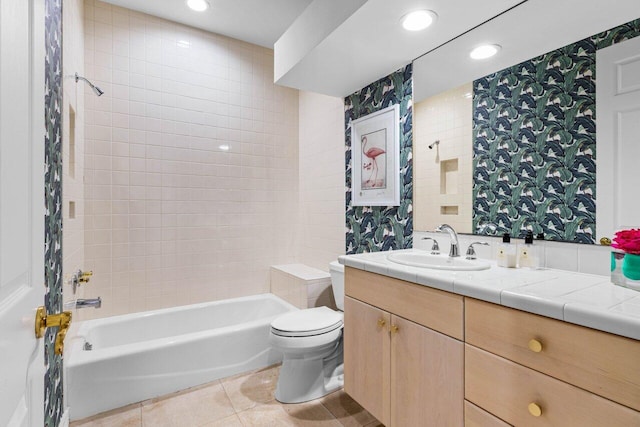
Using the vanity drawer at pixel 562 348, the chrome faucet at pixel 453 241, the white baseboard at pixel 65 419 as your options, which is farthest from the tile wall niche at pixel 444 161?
the white baseboard at pixel 65 419

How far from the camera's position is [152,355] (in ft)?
6.47

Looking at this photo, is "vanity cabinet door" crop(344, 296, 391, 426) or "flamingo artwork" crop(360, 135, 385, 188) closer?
"vanity cabinet door" crop(344, 296, 391, 426)

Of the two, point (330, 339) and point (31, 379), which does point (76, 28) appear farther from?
point (330, 339)

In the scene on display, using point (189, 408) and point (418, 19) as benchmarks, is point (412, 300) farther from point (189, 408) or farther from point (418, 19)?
point (189, 408)

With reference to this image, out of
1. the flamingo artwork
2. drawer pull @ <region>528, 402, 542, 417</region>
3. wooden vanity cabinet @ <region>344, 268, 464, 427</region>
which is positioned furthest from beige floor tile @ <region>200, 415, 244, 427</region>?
the flamingo artwork

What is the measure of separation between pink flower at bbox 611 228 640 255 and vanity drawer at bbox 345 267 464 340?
513 mm

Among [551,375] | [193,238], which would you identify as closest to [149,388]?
[193,238]

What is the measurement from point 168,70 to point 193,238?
1.44 meters

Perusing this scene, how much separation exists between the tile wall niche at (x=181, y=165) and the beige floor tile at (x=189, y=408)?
861mm

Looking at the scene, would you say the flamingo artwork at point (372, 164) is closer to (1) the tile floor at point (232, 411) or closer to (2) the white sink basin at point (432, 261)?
(2) the white sink basin at point (432, 261)

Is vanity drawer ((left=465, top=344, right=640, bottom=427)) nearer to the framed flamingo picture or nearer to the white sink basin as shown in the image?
the white sink basin

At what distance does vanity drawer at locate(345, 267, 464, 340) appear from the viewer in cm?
112

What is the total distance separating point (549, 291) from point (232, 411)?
1.77m

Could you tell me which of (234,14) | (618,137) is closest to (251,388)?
(618,137)
